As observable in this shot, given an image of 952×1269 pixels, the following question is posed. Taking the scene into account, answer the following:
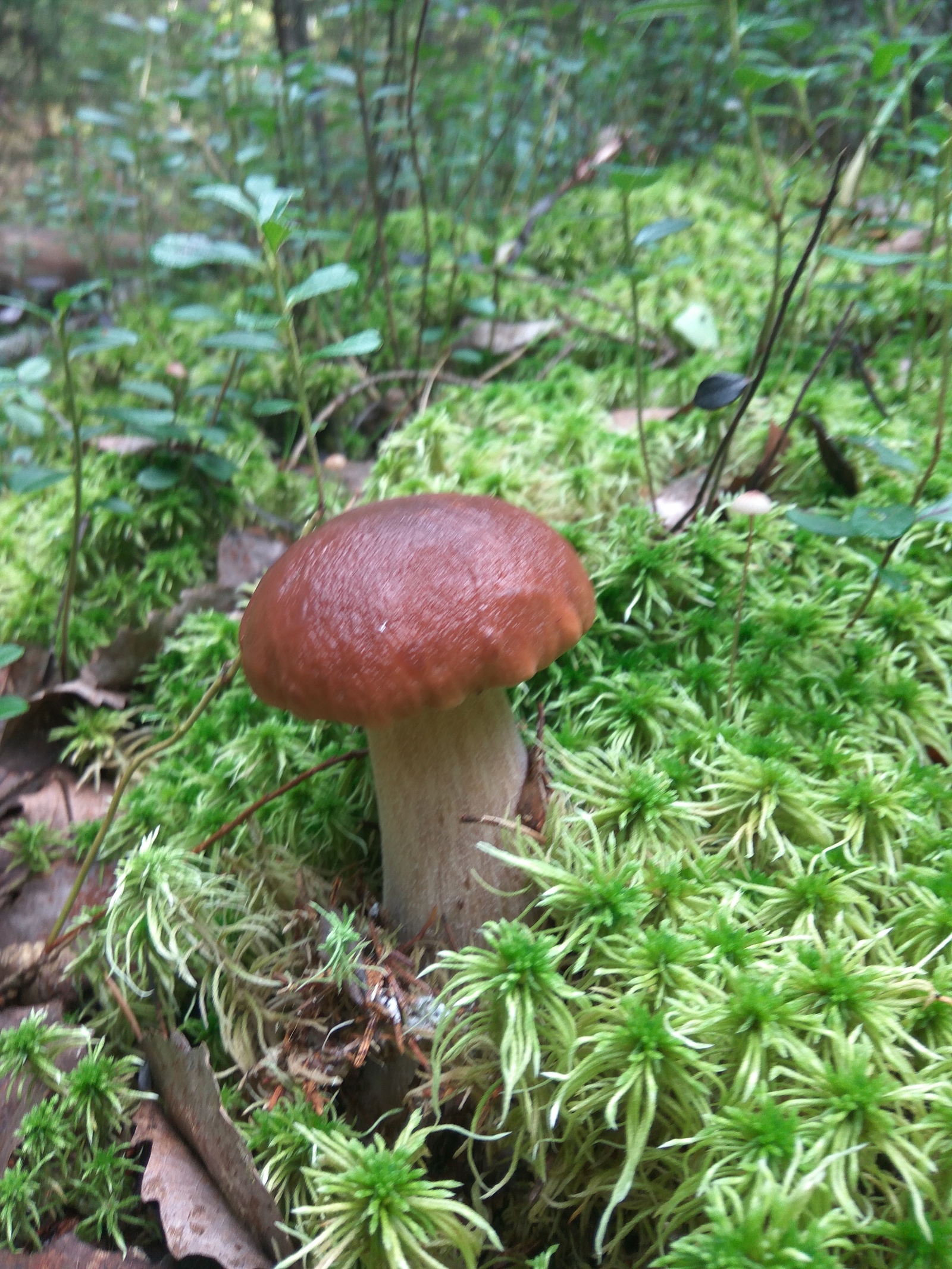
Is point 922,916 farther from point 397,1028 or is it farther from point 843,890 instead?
point 397,1028

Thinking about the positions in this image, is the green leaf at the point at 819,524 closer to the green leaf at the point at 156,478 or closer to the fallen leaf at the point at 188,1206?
the fallen leaf at the point at 188,1206

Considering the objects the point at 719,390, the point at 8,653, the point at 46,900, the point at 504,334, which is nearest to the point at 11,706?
the point at 8,653

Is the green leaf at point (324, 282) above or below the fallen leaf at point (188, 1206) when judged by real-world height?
above

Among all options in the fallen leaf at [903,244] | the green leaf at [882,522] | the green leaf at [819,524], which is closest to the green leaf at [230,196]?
the green leaf at [819,524]

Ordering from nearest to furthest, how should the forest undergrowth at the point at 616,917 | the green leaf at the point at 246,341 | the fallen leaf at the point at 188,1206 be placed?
the forest undergrowth at the point at 616,917 → the fallen leaf at the point at 188,1206 → the green leaf at the point at 246,341

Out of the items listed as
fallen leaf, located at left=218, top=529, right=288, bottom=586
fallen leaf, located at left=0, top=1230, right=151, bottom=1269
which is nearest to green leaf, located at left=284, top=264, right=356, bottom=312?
fallen leaf, located at left=218, top=529, right=288, bottom=586

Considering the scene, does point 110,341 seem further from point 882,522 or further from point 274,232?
point 882,522
